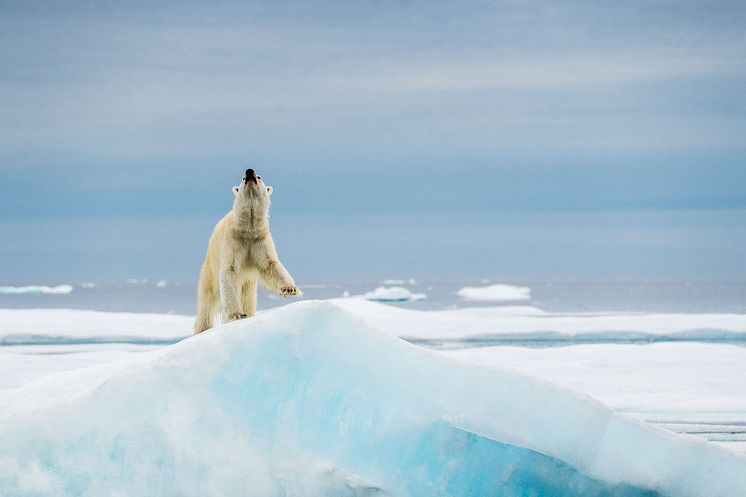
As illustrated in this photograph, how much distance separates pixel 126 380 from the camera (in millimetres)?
4125

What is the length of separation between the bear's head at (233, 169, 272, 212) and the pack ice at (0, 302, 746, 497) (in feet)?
4.18

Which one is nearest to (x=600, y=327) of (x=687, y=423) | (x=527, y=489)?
(x=687, y=423)

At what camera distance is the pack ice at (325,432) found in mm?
3963

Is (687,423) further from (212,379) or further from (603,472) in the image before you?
(212,379)

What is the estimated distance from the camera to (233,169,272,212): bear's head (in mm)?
5422

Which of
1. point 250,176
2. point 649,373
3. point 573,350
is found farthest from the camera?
point 573,350

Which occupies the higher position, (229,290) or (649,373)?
(229,290)

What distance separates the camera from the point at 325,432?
4.16 m

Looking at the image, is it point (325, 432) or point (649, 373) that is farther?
point (649, 373)

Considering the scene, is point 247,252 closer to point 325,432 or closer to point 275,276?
point 275,276

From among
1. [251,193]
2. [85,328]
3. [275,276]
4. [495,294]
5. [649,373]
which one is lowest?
[85,328]

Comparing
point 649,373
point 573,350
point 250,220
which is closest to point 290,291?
point 250,220

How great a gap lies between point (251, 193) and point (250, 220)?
7.3 inches

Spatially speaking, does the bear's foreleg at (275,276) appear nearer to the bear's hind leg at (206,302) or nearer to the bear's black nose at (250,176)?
the bear's black nose at (250,176)
